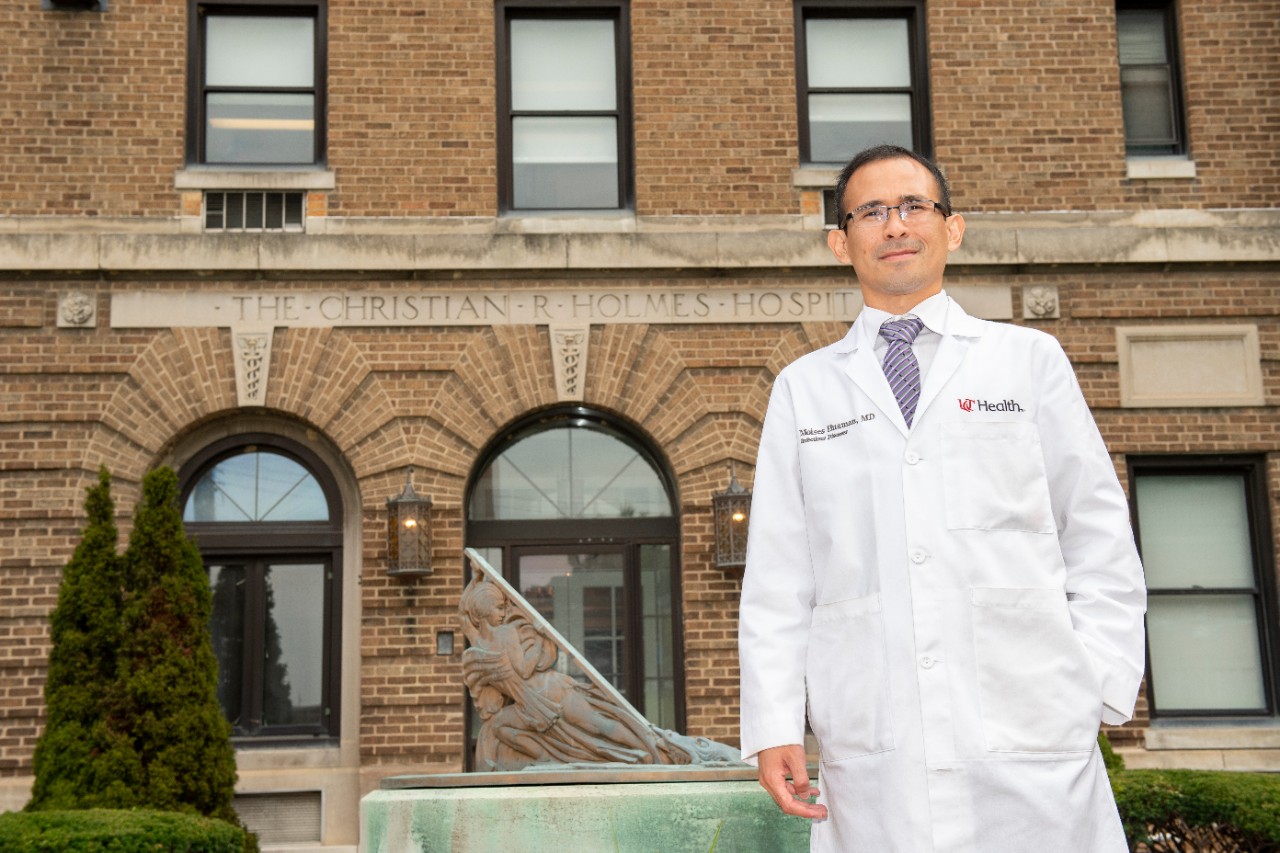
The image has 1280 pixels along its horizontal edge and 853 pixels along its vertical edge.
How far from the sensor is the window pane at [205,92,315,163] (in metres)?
10.9

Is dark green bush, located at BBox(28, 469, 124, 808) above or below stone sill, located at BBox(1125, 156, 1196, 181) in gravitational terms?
below

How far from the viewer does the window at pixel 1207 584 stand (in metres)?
10.5

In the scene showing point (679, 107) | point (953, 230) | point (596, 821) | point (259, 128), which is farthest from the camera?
point (259, 128)

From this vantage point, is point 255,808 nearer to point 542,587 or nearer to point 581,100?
point 542,587

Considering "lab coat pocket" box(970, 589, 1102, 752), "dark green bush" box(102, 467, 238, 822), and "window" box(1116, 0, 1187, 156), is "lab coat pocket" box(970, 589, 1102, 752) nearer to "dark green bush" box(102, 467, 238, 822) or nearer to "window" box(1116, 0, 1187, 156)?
"dark green bush" box(102, 467, 238, 822)

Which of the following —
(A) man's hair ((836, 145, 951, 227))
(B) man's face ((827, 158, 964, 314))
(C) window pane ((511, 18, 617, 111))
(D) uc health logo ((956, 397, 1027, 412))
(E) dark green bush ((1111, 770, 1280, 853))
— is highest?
(C) window pane ((511, 18, 617, 111))

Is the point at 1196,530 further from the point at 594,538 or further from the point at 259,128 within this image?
the point at 259,128

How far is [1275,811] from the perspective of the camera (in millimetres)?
6605

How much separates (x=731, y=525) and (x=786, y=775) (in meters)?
7.35

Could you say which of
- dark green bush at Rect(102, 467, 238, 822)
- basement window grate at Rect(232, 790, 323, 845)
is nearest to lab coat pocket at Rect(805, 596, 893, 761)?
dark green bush at Rect(102, 467, 238, 822)

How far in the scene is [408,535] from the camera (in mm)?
9852

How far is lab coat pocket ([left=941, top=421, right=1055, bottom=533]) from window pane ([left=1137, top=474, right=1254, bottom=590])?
8633 mm

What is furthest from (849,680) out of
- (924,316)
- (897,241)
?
(897,241)

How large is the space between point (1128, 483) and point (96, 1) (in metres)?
8.60
